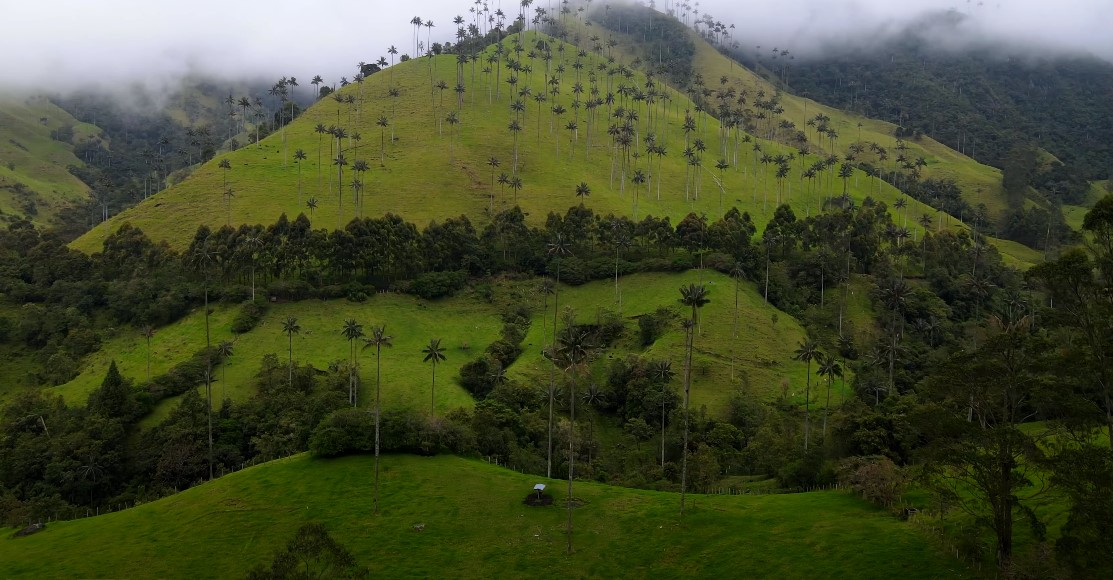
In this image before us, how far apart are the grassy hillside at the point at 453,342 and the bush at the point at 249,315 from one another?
131cm

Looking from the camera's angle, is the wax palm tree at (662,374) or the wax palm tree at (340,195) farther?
the wax palm tree at (340,195)

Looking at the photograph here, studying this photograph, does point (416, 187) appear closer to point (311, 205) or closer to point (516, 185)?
point (516, 185)

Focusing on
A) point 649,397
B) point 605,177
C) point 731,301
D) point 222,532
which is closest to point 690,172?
point 605,177

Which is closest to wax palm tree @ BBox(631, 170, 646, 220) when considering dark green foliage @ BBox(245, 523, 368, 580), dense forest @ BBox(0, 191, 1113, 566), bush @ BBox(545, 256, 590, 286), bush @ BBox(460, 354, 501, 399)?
dense forest @ BBox(0, 191, 1113, 566)

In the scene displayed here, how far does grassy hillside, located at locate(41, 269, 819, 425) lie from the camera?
346 feet

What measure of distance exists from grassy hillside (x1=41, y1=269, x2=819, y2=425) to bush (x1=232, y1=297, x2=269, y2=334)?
4.30ft

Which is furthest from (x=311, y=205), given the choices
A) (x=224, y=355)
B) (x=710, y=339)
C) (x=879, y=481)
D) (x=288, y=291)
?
(x=879, y=481)

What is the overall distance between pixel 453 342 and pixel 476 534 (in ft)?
206

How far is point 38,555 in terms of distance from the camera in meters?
59.3

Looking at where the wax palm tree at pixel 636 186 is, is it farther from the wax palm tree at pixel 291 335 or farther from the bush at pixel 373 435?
the bush at pixel 373 435

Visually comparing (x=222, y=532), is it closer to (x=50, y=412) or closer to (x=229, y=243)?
(x=50, y=412)

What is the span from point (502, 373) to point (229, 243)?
6483 centimetres

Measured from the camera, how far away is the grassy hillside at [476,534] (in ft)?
170

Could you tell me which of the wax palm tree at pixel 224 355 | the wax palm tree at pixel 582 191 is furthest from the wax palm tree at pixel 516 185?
the wax palm tree at pixel 224 355
